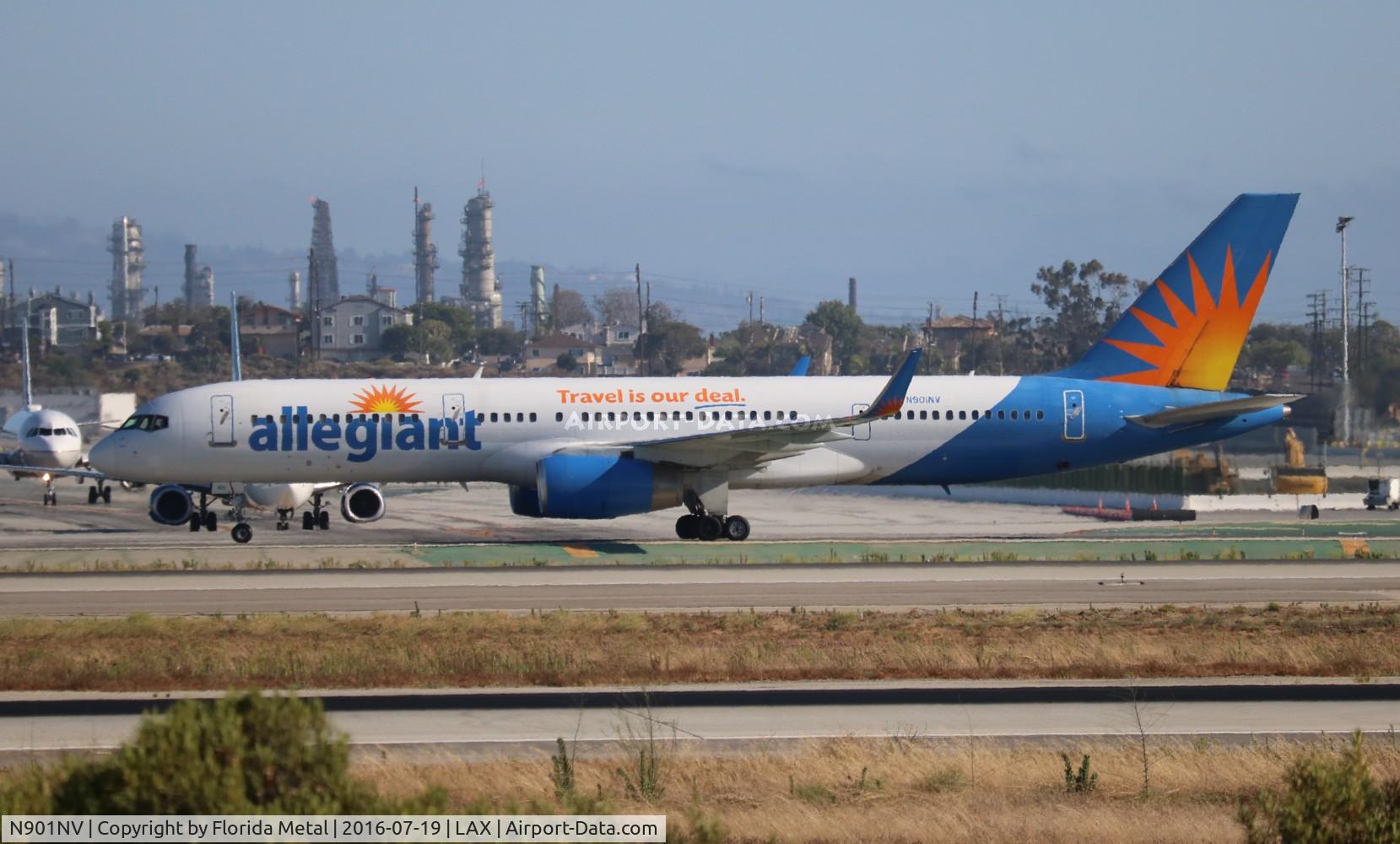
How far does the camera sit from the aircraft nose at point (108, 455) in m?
36.4

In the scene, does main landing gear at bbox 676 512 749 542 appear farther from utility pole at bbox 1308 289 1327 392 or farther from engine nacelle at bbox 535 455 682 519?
utility pole at bbox 1308 289 1327 392

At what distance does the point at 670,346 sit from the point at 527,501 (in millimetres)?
98614

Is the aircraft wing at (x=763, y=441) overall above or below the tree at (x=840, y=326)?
below

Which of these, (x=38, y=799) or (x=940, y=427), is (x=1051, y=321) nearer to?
(x=940, y=427)

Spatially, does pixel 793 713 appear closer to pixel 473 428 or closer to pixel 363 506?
pixel 473 428

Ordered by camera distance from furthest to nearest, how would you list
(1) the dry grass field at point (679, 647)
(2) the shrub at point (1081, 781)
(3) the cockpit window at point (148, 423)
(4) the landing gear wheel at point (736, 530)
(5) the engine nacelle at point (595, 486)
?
(3) the cockpit window at point (148, 423) < (4) the landing gear wheel at point (736, 530) < (5) the engine nacelle at point (595, 486) < (1) the dry grass field at point (679, 647) < (2) the shrub at point (1081, 781)

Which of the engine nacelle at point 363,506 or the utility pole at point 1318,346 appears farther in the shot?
the utility pole at point 1318,346

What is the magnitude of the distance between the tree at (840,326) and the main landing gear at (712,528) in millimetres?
106593

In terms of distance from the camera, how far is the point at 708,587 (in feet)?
90.2

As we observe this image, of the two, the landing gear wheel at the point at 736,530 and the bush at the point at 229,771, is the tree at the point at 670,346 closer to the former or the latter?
the landing gear wheel at the point at 736,530

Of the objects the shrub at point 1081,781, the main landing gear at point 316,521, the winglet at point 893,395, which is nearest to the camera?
the shrub at point 1081,781

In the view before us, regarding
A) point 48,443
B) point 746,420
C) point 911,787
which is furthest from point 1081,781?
point 48,443

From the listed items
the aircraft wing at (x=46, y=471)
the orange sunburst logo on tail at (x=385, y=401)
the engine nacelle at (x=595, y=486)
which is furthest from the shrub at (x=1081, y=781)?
the aircraft wing at (x=46, y=471)

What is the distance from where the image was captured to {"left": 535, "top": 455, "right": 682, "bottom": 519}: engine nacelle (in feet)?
112
